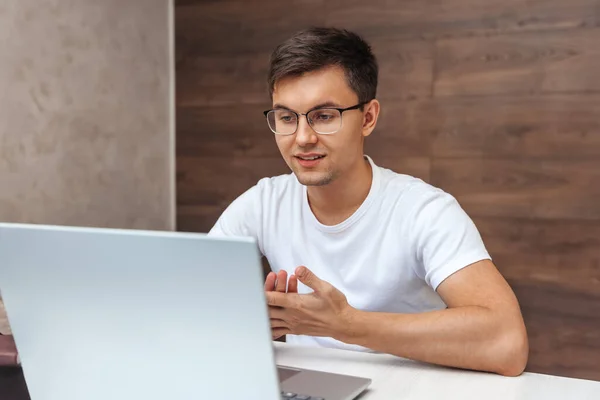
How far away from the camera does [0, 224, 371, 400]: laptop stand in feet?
2.19

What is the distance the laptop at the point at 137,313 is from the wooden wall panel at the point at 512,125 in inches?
79.7

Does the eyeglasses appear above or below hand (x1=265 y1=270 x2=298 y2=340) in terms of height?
above

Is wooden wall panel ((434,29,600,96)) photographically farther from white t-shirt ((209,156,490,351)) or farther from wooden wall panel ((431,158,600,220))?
white t-shirt ((209,156,490,351))

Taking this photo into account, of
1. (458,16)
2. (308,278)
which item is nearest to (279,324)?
(308,278)

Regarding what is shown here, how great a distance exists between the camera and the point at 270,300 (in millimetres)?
1129

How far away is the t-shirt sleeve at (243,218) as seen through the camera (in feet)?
5.74

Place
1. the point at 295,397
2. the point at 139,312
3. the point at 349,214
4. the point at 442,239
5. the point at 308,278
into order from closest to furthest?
the point at 139,312, the point at 295,397, the point at 308,278, the point at 442,239, the point at 349,214

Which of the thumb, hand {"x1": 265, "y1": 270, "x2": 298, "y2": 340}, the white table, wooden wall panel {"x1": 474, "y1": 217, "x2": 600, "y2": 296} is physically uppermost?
the thumb

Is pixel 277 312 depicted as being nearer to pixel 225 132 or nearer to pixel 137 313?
pixel 137 313

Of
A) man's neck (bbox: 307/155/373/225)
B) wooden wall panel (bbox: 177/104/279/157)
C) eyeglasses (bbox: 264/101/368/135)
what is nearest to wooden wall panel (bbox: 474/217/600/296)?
wooden wall panel (bbox: 177/104/279/157)

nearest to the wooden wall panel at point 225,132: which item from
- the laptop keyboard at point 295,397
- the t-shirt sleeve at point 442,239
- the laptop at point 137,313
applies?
the t-shirt sleeve at point 442,239

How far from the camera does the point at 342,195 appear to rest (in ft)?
5.32

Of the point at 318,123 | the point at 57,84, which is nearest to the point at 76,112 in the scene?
the point at 57,84

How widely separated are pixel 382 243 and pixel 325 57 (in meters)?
0.45
